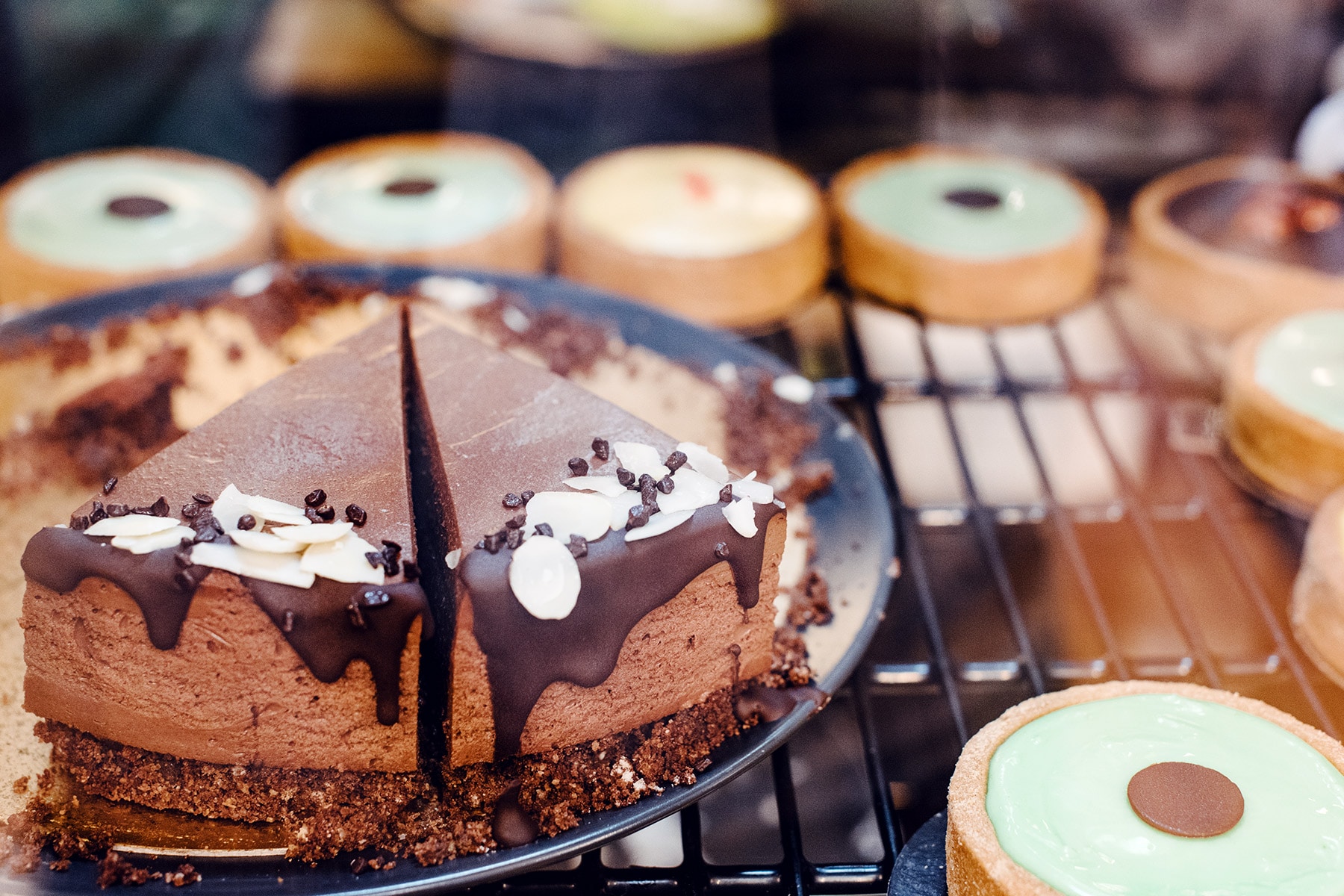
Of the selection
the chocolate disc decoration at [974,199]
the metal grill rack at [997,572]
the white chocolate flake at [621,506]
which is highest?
the white chocolate flake at [621,506]

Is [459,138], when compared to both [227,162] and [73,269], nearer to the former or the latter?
[227,162]

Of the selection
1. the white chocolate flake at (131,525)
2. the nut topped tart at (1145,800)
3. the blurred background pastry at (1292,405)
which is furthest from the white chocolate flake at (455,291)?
the blurred background pastry at (1292,405)

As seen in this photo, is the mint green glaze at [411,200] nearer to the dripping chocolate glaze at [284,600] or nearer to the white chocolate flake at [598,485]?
the white chocolate flake at [598,485]

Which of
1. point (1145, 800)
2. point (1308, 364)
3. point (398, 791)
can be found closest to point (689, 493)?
point (398, 791)

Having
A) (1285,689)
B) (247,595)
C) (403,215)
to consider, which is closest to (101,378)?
(403,215)

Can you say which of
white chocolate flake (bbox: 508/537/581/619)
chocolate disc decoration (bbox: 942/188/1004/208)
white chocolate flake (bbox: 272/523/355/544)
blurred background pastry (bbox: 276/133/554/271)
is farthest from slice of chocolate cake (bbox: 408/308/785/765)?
chocolate disc decoration (bbox: 942/188/1004/208)

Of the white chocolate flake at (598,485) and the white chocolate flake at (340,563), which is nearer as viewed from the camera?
the white chocolate flake at (340,563)

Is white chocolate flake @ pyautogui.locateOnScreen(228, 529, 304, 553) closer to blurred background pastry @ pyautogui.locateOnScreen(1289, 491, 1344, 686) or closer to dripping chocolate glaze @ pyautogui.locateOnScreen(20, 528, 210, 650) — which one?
dripping chocolate glaze @ pyautogui.locateOnScreen(20, 528, 210, 650)
